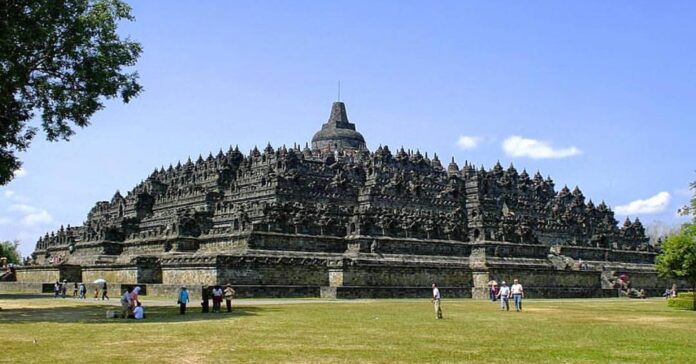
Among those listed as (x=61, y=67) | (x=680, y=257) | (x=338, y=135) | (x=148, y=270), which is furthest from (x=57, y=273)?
(x=338, y=135)

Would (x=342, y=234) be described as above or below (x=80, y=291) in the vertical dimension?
above

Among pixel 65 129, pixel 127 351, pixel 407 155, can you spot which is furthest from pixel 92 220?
pixel 127 351

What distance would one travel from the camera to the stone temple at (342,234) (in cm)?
5872

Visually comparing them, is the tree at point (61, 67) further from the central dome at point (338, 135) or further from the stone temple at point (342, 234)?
the central dome at point (338, 135)

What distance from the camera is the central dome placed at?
125 m

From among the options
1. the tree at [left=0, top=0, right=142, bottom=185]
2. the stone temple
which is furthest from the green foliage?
the tree at [left=0, top=0, right=142, bottom=185]

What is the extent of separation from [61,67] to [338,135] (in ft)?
291

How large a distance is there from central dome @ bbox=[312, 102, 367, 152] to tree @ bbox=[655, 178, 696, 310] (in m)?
76.8

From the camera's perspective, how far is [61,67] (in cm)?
3766

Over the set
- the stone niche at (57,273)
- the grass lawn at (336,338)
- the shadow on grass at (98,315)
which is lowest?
the grass lawn at (336,338)

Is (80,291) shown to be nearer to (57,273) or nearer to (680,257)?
(57,273)

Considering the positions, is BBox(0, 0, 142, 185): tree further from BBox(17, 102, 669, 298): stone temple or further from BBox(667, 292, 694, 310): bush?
BBox(667, 292, 694, 310): bush

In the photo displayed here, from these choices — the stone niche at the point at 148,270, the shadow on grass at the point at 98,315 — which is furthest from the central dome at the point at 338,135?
the shadow on grass at the point at 98,315

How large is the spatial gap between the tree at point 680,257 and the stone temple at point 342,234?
18.4 metres
